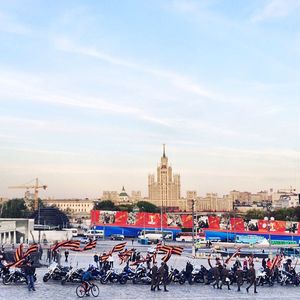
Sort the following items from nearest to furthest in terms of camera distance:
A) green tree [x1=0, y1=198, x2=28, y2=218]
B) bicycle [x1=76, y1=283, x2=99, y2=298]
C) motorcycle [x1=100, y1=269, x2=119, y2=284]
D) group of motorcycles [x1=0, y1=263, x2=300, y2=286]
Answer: bicycle [x1=76, y1=283, x2=99, y2=298] → group of motorcycles [x1=0, y1=263, x2=300, y2=286] → motorcycle [x1=100, y1=269, x2=119, y2=284] → green tree [x1=0, y1=198, x2=28, y2=218]

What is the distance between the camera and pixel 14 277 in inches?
1083

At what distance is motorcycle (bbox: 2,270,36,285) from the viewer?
27281 millimetres

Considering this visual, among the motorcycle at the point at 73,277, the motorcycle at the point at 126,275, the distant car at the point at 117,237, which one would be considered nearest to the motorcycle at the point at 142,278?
the motorcycle at the point at 126,275

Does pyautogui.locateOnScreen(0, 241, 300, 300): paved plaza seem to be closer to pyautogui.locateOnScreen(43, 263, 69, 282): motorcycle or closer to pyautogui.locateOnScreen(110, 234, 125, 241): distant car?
pyautogui.locateOnScreen(43, 263, 69, 282): motorcycle

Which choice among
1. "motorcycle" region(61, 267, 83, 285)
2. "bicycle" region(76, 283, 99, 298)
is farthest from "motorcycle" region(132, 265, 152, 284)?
"bicycle" region(76, 283, 99, 298)

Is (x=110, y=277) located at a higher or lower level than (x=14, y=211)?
lower

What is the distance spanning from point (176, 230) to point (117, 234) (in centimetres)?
1115

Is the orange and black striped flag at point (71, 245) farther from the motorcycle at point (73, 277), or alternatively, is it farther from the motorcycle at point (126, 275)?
the motorcycle at point (126, 275)

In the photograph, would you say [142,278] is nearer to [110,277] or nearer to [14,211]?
[110,277]

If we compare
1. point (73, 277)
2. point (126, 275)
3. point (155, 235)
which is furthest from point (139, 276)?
point (155, 235)

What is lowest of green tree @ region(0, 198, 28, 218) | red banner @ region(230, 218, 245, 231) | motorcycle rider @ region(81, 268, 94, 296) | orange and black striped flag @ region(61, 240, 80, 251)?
motorcycle rider @ region(81, 268, 94, 296)

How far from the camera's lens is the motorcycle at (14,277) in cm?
2728

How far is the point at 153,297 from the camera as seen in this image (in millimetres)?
24391

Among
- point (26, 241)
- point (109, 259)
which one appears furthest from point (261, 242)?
point (109, 259)
